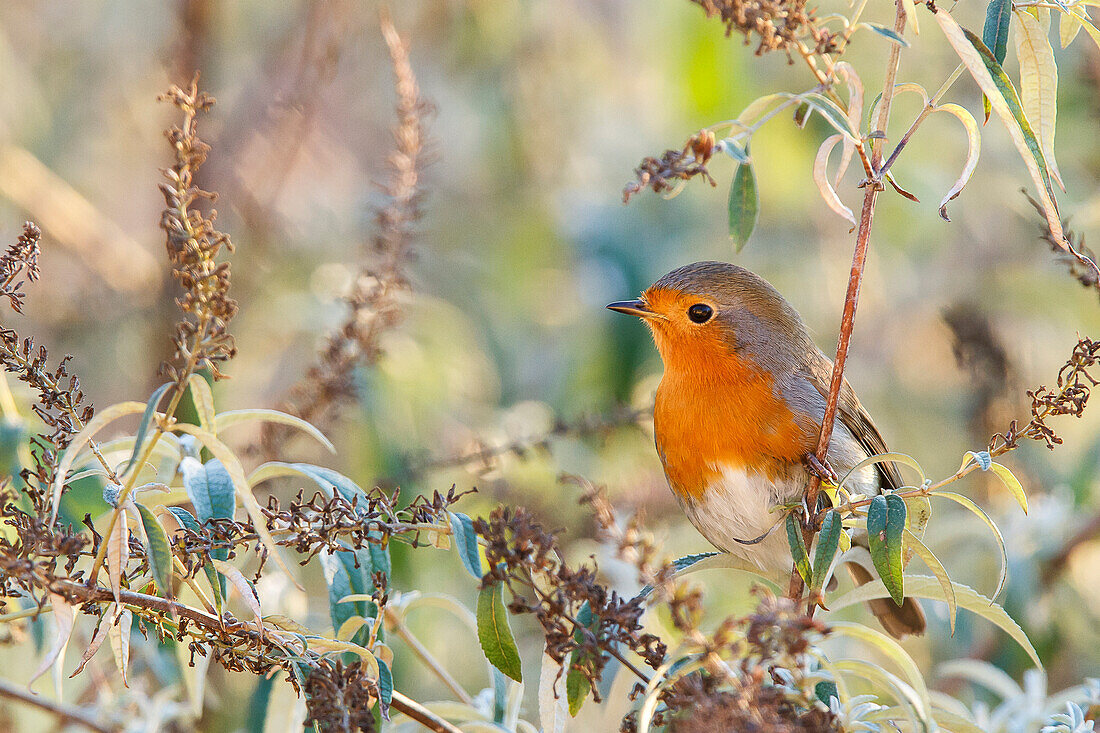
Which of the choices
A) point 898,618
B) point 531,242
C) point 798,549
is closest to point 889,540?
point 798,549

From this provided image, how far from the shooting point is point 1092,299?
431cm

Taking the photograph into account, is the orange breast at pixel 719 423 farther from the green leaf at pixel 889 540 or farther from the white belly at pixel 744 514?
the green leaf at pixel 889 540

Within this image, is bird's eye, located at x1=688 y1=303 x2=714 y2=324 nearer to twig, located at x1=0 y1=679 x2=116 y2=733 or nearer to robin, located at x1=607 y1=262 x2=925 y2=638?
robin, located at x1=607 y1=262 x2=925 y2=638

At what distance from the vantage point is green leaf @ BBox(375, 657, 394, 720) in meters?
1.44

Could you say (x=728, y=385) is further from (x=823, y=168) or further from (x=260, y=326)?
(x=260, y=326)

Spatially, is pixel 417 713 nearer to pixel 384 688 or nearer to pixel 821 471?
pixel 384 688

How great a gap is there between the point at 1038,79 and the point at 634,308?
139cm

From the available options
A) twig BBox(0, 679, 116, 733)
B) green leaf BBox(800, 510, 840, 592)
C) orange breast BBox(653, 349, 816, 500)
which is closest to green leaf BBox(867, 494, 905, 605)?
green leaf BBox(800, 510, 840, 592)

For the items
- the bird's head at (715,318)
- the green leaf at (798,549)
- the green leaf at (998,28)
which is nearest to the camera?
the green leaf at (998,28)

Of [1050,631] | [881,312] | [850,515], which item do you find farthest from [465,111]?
[850,515]

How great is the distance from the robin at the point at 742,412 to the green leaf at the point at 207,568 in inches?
50.1

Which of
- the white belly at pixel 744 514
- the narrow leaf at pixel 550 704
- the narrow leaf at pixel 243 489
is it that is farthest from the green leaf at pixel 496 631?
the white belly at pixel 744 514

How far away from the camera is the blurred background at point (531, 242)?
3.51 meters

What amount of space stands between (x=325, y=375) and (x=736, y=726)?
150 cm
